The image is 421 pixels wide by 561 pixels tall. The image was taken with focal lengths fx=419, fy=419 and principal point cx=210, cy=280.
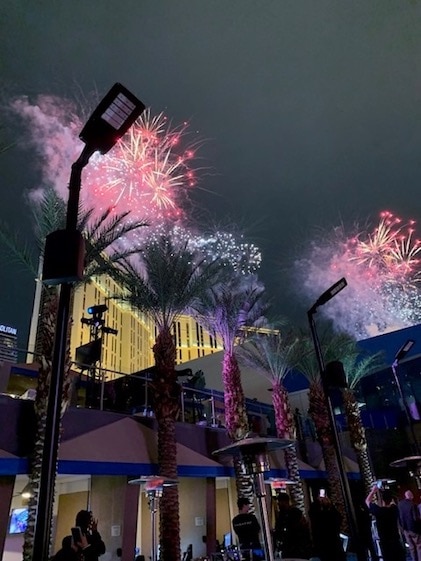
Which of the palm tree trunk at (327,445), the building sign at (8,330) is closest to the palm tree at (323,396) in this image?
the palm tree trunk at (327,445)

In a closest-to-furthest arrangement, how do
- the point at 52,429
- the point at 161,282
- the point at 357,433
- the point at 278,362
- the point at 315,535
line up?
the point at 52,429
the point at 315,535
the point at 161,282
the point at 278,362
the point at 357,433

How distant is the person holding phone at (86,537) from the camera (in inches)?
233

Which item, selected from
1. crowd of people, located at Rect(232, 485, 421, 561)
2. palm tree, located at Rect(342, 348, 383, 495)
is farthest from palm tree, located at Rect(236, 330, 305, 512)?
crowd of people, located at Rect(232, 485, 421, 561)

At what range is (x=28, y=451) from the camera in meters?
9.21

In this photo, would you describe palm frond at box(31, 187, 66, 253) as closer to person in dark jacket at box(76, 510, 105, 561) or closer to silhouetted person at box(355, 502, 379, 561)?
person in dark jacket at box(76, 510, 105, 561)

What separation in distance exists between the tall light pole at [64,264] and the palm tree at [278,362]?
1637 cm

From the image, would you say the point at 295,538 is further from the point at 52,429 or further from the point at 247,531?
the point at 52,429

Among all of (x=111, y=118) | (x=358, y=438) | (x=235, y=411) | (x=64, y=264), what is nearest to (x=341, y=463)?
(x=64, y=264)

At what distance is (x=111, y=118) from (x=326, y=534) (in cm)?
762

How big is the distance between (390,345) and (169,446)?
23670 mm

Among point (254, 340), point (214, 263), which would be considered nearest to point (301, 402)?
point (254, 340)

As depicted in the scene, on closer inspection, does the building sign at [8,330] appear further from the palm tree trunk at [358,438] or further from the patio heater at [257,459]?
the patio heater at [257,459]

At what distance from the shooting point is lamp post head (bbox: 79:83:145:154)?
130 inches

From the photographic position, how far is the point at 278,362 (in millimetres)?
19828
